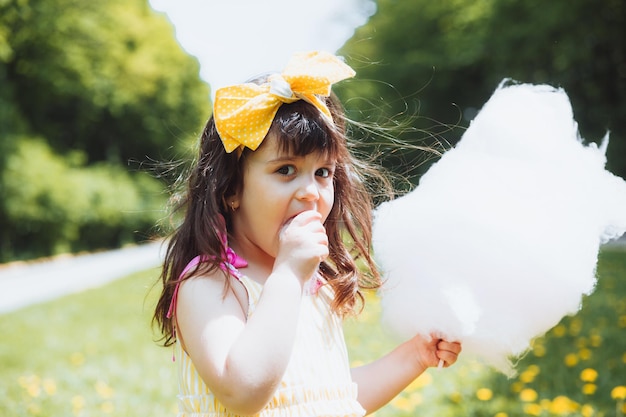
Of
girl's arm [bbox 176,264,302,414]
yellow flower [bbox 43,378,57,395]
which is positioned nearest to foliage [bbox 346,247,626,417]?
girl's arm [bbox 176,264,302,414]

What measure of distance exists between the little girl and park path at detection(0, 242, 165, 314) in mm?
6775

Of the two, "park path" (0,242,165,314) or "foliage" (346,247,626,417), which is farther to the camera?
"park path" (0,242,165,314)

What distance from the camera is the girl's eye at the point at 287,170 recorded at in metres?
1.43

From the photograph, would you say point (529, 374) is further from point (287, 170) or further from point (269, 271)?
point (287, 170)

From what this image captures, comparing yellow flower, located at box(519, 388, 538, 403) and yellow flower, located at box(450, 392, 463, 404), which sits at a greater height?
yellow flower, located at box(519, 388, 538, 403)

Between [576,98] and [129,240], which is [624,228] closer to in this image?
[576,98]

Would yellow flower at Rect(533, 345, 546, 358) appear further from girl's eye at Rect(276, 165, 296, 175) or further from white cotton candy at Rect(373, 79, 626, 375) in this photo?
girl's eye at Rect(276, 165, 296, 175)

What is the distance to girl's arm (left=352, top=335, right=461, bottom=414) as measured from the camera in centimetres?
163

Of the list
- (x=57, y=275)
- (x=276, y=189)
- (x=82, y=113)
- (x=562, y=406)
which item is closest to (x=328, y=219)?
(x=276, y=189)

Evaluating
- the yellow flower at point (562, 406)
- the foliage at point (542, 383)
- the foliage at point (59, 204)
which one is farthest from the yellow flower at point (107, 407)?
the foliage at point (59, 204)

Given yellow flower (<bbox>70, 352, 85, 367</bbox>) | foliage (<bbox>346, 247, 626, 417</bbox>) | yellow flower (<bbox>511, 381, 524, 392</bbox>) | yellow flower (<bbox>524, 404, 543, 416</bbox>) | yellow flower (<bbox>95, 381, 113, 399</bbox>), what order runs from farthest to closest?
yellow flower (<bbox>70, 352, 85, 367</bbox>), yellow flower (<bbox>95, 381, 113, 399</bbox>), yellow flower (<bbox>511, 381, 524, 392</bbox>), foliage (<bbox>346, 247, 626, 417</bbox>), yellow flower (<bbox>524, 404, 543, 416</bbox>)

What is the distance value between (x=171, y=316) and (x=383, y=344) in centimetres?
336

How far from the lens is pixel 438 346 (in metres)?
1.58

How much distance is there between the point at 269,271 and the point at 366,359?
2900mm
